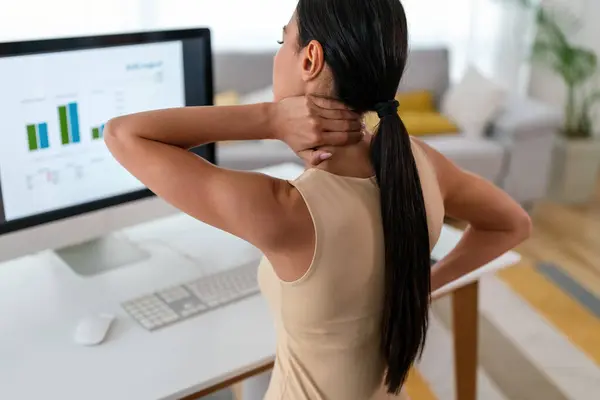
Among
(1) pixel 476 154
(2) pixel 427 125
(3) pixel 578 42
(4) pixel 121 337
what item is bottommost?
(1) pixel 476 154

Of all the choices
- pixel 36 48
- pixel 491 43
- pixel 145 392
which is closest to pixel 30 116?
pixel 36 48

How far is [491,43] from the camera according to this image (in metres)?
4.54

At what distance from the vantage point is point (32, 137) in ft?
4.55

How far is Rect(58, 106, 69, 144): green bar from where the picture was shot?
141 cm

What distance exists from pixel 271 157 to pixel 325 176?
2450 mm

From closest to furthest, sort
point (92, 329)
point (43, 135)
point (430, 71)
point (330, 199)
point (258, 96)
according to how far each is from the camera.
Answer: point (330, 199)
point (92, 329)
point (43, 135)
point (258, 96)
point (430, 71)

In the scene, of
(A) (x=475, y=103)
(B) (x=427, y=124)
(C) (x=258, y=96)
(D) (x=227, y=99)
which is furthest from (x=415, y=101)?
(D) (x=227, y=99)

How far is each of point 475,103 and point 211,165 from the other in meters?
3.12

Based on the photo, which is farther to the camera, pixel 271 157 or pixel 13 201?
pixel 271 157

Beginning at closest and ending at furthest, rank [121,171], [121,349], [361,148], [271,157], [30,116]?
[361,148] → [121,349] → [30,116] → [121,171] → [271,157]

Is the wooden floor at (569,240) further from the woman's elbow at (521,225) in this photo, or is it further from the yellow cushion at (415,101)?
the woman's elbow at (521,225)

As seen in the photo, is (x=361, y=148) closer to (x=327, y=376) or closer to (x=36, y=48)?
(x=327, y=376)

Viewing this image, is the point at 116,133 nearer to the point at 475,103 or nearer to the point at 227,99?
the point at 227,99

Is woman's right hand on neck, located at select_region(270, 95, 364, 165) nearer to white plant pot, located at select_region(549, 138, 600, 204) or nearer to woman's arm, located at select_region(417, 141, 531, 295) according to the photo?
woman's arm, located at select_region(417, 141, 531, 295)
